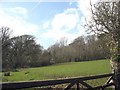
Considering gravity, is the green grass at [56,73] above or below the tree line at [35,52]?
below

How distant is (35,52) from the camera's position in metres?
68.0

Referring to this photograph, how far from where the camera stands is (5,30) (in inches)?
1865

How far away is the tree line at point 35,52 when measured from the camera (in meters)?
54.0

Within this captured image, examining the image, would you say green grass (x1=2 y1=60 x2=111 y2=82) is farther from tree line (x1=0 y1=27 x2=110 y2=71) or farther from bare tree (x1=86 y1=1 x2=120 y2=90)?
bare tree (x1=86 y1=1 x2=120 y2=90)

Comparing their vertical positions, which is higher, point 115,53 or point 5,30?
point 5,30

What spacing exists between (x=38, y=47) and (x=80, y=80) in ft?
210

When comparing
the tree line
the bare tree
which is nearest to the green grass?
the tree line

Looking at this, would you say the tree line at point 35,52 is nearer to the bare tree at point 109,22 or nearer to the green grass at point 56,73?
the green grass at point 56,73

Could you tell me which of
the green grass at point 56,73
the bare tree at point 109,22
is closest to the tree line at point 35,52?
the green grass at point 56,73

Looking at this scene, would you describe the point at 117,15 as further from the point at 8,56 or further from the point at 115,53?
the point at 8,56

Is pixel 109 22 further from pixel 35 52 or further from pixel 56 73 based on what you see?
pixel 35 52

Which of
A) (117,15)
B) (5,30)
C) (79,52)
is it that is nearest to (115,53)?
(117,15)

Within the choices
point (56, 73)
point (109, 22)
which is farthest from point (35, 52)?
point (109, 22)

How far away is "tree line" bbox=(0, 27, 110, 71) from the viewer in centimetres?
5405
